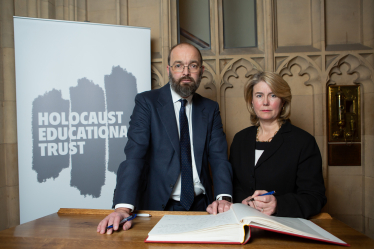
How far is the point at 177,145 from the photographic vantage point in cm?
178

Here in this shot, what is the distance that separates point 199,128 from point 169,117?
0.74 ft

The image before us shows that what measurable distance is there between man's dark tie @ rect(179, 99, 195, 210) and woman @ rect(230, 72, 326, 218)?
0.30 metres

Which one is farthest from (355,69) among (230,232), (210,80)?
(230,232)

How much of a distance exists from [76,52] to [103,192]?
1396 mm

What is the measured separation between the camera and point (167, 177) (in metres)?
1.74

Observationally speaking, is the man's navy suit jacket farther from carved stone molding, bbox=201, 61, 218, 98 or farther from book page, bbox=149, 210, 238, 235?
carved stone molding, bbox=201, 61, 218, 98

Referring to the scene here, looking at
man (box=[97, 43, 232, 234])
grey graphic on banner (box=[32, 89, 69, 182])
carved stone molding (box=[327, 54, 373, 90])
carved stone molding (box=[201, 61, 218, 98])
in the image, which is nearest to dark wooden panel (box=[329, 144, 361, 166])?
carved stone molding (box=[327, 54, 373, 90])

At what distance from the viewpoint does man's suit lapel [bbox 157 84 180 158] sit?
5.85 feet

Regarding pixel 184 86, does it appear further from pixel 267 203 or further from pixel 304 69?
pixel 304 69

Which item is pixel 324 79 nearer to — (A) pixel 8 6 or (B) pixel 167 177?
(B) pixel 167 177

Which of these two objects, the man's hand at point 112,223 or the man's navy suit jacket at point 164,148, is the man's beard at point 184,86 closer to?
the man's navy suit jacket at point 164,148

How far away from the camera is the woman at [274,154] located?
1.52 meters

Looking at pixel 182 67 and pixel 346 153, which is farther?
pixel 346 153

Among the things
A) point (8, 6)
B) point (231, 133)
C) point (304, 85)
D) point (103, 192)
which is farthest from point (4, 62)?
point (304, 85)
